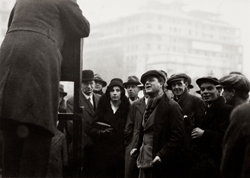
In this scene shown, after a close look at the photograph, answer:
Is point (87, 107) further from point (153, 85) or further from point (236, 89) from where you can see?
point (236, 89)

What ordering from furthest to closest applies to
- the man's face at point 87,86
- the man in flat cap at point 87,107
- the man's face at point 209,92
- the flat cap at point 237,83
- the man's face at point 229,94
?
the man's face at point 87,86, the man in flat cap at point 87,107, the man's face at point 209,92, the man's face at point 229,94, the flat cap at point 237,83

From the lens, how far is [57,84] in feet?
10.8

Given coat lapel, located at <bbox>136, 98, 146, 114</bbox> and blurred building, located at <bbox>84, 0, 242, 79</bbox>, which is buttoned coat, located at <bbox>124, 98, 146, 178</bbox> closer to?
coat lapel, located at <bbox>136, 98, 146, 114</bbox>

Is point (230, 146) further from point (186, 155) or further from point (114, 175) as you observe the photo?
point (114, 175)

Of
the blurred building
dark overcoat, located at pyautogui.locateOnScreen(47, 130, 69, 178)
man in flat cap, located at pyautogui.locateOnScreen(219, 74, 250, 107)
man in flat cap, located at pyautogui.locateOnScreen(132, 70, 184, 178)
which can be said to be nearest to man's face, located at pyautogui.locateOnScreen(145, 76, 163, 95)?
man in flat cap, located at pyautogui.locateOnScreen(132, 70, 184, 178)

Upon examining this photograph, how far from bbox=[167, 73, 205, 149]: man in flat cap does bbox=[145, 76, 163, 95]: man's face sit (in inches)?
29.2

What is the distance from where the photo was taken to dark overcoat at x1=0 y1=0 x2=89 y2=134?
3074 mm

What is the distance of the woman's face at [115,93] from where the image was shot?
6641mm

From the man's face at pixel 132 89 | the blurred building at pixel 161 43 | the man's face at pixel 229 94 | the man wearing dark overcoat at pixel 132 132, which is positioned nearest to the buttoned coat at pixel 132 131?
the man wearing dark overcoat at pixel 132 132

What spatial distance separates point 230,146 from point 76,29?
156 centimetres

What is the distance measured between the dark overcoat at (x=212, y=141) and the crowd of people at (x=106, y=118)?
1 cm

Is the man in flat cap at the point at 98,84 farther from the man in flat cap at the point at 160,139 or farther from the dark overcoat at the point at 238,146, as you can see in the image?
the dark overcoat at the point at 238,146

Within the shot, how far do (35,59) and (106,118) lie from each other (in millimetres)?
3458

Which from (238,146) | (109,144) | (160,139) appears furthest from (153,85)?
(238,146)
